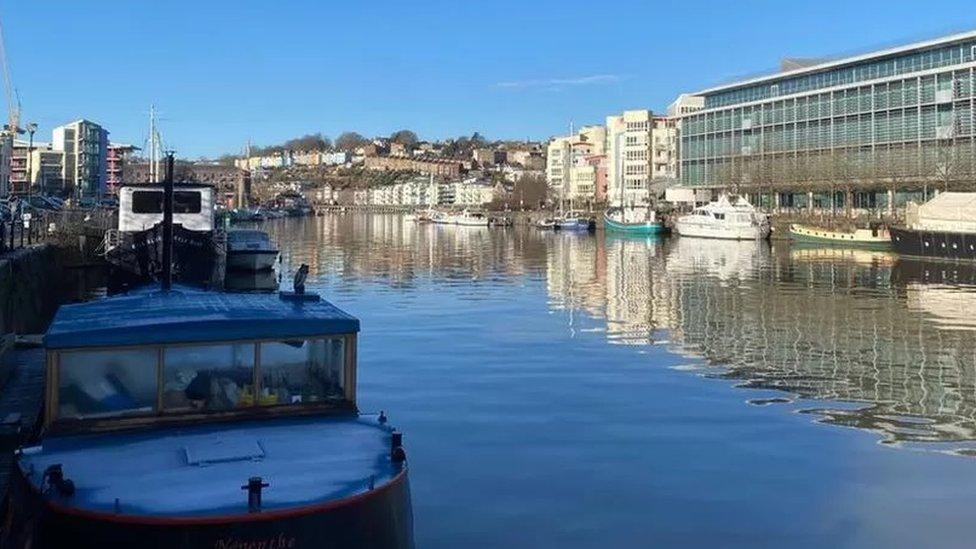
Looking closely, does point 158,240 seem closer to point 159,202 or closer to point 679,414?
point 159,202

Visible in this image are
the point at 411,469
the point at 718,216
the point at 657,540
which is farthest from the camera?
the point at 718,216

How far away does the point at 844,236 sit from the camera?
3765 inches

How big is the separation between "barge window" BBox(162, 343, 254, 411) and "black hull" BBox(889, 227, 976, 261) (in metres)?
69.6

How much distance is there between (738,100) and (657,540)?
13473cm

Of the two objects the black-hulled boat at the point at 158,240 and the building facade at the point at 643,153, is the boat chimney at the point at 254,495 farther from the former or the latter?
the building facade at the point at 643,153

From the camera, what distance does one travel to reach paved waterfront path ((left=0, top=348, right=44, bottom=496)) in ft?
45.6

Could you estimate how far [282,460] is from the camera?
9.31 metres

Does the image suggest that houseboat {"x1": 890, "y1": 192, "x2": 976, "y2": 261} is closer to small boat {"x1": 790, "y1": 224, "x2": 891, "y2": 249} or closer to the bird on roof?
small boat {"x1": 790, "y1": 224, "x2": 891, "y2": 249}

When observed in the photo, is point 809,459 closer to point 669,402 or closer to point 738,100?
point 669,402

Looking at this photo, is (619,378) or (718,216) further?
(718,216)

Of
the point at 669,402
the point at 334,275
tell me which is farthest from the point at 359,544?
the point at 334,275

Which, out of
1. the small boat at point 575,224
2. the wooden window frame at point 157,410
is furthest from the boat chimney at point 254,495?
the small boat at point 575,224

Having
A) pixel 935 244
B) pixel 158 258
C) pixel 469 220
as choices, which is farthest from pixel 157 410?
pixel 469 220

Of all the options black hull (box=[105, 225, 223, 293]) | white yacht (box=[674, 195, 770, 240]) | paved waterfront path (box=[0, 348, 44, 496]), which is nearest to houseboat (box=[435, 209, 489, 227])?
white yacht (box=[674, 195, 770, 240])
